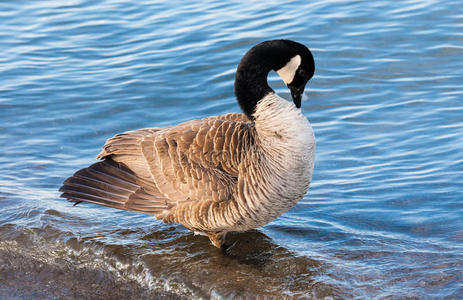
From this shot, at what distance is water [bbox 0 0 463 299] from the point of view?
240 inches

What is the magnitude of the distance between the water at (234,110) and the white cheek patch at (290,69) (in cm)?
178

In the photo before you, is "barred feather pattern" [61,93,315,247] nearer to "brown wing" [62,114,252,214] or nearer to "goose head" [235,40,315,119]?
"brown wing" [62,114,252,214]

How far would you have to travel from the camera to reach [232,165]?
593 centimetres

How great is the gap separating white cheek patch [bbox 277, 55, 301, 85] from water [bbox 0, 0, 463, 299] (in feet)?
5.83

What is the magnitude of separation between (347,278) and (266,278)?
0.74 meters

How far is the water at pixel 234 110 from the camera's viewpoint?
6.10 m

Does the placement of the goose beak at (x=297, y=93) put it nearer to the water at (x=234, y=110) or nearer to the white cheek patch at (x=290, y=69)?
the white cheek patch at (x=290, y=69)

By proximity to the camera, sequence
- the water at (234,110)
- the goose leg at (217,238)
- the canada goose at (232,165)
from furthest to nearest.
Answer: the goose leg at (217,238)
the water at (234,110)
the canada goose at (232,165)

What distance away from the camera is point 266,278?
6051 millimetres

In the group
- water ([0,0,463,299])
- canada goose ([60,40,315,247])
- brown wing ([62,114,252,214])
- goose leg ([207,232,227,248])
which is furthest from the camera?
goose leg ([207,232,227,248])

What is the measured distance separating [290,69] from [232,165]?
1016 mm

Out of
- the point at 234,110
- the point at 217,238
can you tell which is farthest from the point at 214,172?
the point at 234,110

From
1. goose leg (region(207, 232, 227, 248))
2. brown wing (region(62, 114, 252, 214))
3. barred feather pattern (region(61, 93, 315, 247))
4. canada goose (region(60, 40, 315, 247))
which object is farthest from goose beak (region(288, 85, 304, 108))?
goose leg (region(207, 232, 227, 248))

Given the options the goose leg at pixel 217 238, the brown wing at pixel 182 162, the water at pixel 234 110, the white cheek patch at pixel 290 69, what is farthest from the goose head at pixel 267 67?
the water at pixel 234 110
